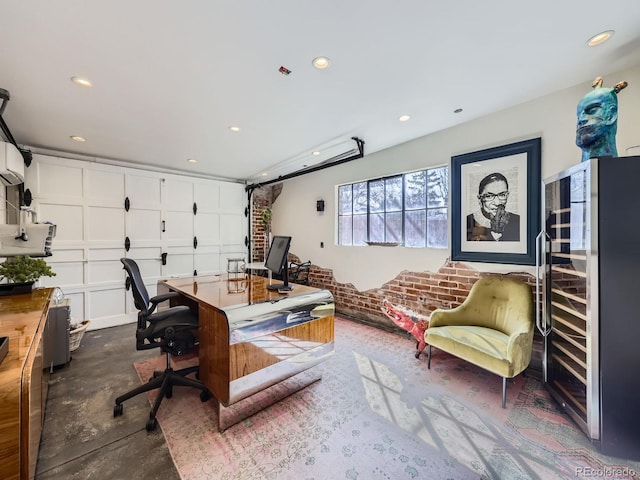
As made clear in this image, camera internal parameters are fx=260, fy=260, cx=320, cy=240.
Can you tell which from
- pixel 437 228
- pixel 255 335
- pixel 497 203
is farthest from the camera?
pixel 437 228

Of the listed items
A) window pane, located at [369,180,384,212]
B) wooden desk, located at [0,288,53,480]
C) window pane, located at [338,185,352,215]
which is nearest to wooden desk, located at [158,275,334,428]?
wooden desk, located at [0,288,53,480]

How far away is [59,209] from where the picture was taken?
3.59 m

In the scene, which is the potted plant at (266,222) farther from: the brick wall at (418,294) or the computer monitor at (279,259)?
the computer monitor at (279,259)

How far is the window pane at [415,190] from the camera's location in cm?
339

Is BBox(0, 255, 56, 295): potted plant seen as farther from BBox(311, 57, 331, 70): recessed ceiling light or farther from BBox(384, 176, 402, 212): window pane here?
BBox(384, 176, 402, 212): window pane

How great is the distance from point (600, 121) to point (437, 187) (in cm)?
161

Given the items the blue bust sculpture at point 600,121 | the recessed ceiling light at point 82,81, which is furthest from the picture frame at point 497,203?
the recessed ceiling light at point 82,81

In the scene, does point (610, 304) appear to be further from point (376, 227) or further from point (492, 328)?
point (376, 227)

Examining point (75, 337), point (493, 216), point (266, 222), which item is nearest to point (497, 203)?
point (493, 216)

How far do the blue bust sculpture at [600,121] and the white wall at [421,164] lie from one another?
1.85 feet

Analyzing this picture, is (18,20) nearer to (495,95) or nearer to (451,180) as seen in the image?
(495,95)

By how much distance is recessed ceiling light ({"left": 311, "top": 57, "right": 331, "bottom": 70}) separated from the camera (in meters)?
1.80

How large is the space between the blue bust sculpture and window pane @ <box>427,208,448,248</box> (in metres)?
1.49

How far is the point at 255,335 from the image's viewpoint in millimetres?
1790
